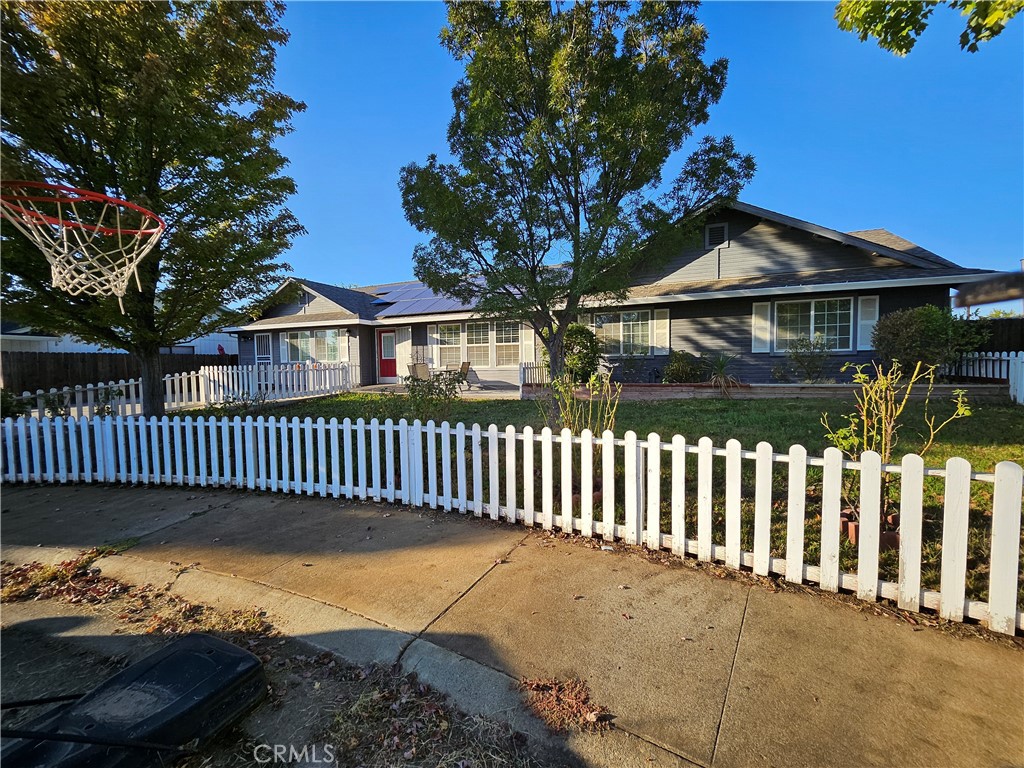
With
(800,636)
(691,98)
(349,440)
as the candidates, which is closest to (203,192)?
(349,440)

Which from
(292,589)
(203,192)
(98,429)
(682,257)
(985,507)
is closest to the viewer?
(292,589)

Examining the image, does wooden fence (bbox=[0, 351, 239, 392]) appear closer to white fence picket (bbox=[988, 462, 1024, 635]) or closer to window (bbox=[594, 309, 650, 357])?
window (bbox=[594, 309, 650, 357])

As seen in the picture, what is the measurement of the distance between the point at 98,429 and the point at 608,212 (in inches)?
291

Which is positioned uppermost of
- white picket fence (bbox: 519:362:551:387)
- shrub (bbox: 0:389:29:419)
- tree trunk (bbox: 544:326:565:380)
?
tree trunk (bbox: 544:326:565:380)

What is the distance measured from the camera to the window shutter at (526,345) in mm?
15195

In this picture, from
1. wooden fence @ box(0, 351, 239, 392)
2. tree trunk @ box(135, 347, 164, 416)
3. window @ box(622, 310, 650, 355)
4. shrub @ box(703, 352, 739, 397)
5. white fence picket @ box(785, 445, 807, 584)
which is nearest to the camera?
white fence picket @ box(785, 445, 807, 584)

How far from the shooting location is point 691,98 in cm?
707

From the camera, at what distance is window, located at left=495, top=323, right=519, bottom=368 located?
15.7 meters

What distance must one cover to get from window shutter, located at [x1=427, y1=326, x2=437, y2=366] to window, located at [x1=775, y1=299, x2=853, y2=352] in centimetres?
1092

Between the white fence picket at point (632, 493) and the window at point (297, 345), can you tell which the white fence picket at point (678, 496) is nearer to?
the white fence picket at point (632, 493)

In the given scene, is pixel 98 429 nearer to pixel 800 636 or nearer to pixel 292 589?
pixel 292 589

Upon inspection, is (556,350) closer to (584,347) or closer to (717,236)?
(584,347)

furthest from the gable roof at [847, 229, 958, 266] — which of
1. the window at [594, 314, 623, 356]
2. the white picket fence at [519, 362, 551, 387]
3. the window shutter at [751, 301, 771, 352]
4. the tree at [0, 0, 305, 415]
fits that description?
the tree at [0, 0, 305, 415]

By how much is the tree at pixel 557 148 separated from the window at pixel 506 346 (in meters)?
8.15
